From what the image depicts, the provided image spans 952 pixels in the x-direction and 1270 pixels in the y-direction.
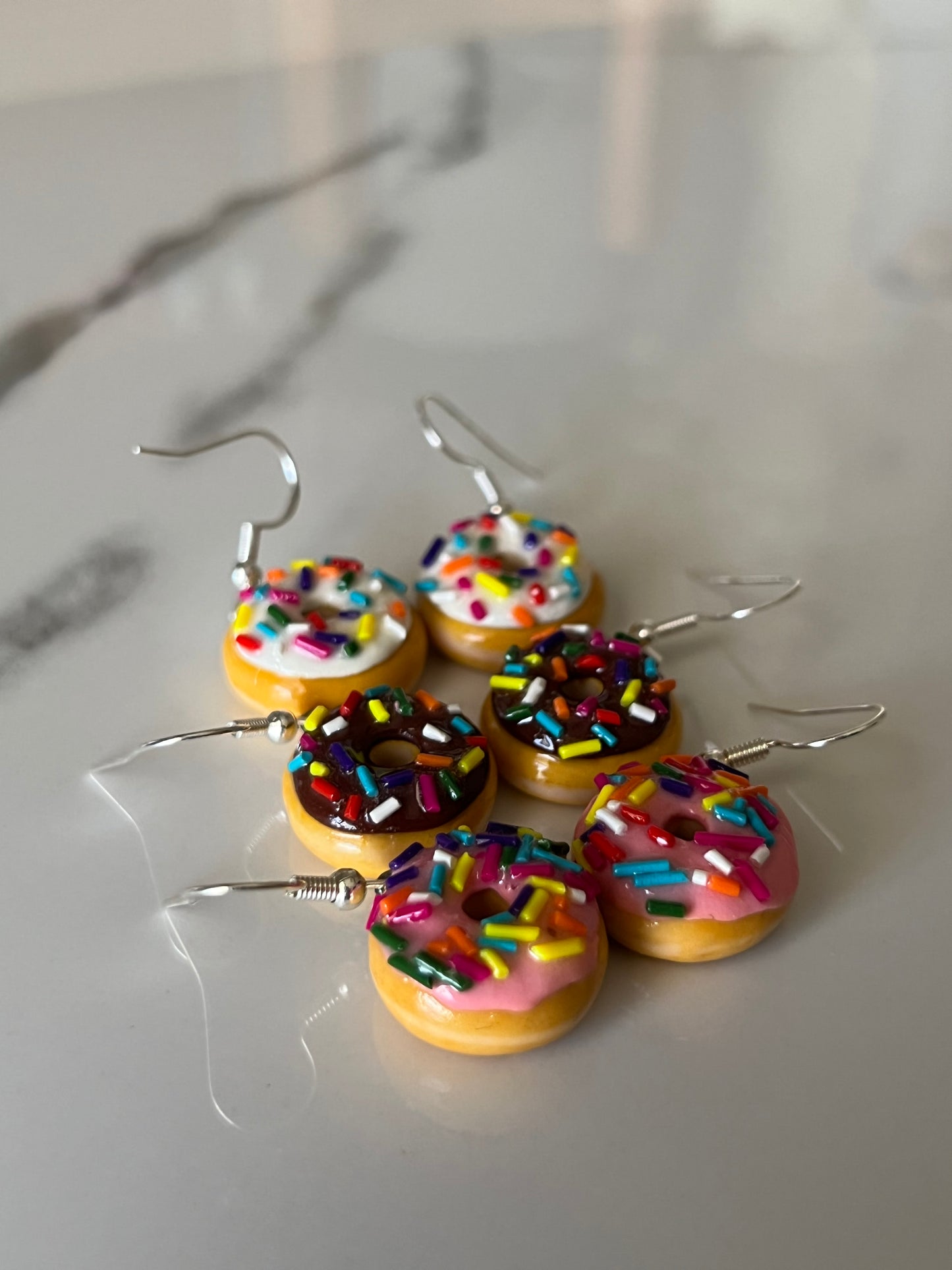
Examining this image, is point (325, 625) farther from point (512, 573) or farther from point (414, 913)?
point (414, 913)

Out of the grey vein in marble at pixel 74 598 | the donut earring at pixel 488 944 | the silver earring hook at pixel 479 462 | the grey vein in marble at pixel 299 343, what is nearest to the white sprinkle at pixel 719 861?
the donut earring at pixel 488 944

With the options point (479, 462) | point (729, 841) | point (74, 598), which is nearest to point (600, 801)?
point (729, 841)

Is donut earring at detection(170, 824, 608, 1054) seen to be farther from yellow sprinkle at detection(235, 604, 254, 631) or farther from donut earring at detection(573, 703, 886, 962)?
yellow sprinkle at detection(235, 604, 254, 631)

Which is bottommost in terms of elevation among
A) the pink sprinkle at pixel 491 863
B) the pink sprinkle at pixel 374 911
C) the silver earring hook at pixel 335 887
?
the silver earring hook at pixel 335 887

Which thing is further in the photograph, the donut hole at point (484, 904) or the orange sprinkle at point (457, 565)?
the orange sprinkle at point (457, 565)

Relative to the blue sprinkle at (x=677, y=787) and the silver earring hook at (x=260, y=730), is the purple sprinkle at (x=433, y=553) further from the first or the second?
the blue sprinkle at (x=677, y=787)

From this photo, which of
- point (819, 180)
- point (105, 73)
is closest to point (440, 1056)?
point (819, 180)

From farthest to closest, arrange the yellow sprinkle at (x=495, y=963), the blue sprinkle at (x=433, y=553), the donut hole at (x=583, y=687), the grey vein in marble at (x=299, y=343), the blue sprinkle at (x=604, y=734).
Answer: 1. the grey vein in marble at (x=299, y=343)
2. the blue sprinkle at (x=433, y=553)
3. the donut hole at (x=583, y=687)
4. the blue sprinkle at (x=604, y=734)
5. the yellow sprinkle at (x=495, y=963)
